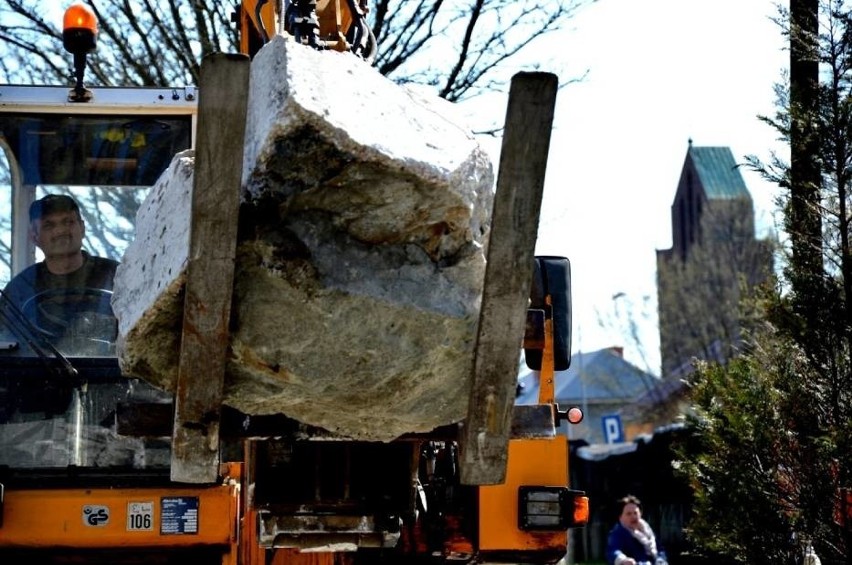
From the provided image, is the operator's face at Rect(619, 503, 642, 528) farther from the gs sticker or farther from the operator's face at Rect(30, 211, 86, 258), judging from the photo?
the gs sticker

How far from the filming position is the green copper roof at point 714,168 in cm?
5062

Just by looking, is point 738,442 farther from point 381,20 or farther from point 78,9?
point 381,20

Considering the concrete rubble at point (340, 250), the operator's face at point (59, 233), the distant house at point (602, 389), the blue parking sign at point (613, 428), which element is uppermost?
the distant house at point (602, 389)

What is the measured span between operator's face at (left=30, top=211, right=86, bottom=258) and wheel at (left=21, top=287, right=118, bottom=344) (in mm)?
189

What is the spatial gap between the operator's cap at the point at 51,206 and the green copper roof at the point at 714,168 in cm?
4444

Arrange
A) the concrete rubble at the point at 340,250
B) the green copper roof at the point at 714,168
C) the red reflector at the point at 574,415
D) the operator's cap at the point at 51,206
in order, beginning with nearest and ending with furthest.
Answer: the concrete rubble at the point at 340,250, the operator's cap at the point at 51,206, the red reflector at the point at 574,415, the green copper roof at the point at 714,168

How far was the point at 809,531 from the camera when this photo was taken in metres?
7.28

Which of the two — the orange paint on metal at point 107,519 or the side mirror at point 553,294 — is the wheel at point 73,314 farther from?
the side mirror at point 553,294

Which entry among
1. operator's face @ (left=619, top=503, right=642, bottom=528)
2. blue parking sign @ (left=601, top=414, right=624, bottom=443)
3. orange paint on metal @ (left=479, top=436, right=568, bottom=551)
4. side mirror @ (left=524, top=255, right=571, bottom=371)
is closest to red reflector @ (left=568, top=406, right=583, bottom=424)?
orange paint on metal @ (left=479, top=436, right=568, bottom=551)

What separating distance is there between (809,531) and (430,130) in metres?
4.13

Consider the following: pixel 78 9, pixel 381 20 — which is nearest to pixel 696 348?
pixel 381 20

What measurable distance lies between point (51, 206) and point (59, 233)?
0.16 m

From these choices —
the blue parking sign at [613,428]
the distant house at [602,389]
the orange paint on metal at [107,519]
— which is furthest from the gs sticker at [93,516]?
the distant house at [602,389]

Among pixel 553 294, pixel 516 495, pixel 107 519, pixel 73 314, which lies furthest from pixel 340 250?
pixel 516 495
